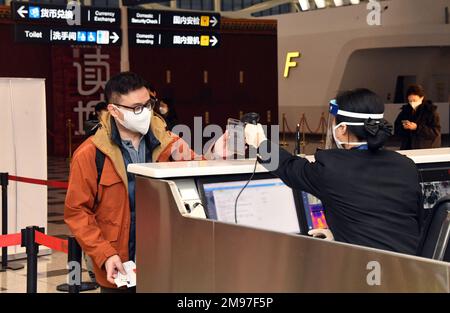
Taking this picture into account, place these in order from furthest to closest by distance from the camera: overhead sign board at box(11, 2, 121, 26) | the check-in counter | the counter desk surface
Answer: overhead sign board at box(11, 2, 121, 26)
the counter desk surface
the check-in counter

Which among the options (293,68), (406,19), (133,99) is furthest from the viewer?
(293,68)

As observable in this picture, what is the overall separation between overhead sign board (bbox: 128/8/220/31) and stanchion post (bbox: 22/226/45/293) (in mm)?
10022

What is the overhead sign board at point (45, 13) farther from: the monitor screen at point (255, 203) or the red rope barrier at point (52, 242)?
the monitor screen at point (255, 203)

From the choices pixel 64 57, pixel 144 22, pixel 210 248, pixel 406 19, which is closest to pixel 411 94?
pixel 144 22

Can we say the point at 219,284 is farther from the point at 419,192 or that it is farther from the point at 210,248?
the point at 419,192

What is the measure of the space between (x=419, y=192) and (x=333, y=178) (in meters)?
0.36

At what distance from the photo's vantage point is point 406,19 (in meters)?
29.8

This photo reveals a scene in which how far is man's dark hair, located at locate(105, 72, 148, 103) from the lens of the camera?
3992 mm

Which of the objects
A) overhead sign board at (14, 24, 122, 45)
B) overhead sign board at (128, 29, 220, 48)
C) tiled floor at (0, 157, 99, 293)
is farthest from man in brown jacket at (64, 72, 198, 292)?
overhead sign board at (128, 29, 220, 48)

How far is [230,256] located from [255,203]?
0.83 metres

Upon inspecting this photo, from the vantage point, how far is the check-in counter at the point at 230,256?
2.41 m

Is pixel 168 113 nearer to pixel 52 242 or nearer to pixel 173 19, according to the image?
pixel 173 19

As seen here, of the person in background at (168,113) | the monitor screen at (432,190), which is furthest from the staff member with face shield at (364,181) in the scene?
the person in background at (168,113)

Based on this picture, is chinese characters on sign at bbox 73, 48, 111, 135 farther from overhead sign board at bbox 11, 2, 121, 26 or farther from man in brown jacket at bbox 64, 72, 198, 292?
man in brown jacket at bbox 64, 72, 198, 292
